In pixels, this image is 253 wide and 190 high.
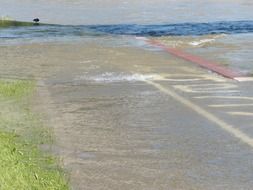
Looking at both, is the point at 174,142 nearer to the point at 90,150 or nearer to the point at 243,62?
the point at 90,150

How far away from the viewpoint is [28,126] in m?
7.88

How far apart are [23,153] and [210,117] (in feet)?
8.90

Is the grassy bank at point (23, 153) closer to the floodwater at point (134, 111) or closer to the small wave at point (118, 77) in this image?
the floodwater at point (134, 111)

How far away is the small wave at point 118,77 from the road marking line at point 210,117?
0.85 meters

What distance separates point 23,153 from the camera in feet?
21.4

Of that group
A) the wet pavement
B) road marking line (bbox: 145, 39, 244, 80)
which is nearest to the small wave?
the wet pavement

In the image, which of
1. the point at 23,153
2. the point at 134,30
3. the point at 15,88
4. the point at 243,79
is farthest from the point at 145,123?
the point at 134,30

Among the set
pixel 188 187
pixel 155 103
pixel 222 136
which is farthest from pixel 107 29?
pixel 188 187

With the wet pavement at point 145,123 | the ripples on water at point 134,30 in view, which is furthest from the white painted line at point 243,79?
the ripples on water at point 134,30

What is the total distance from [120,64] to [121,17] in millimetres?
21511

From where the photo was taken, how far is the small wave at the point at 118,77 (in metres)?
11.7

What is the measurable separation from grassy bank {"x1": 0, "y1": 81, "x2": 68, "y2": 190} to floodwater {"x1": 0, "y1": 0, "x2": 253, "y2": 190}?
18 centimetres

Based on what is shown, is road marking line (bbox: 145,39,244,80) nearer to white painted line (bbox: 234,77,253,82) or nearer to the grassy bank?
white painted line (bbox: 234,77,253,82)

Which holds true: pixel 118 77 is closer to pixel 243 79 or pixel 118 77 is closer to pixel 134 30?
pixel 243 79
